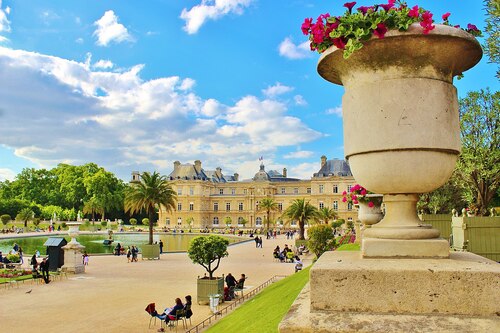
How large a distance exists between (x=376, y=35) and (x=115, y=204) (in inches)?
2889

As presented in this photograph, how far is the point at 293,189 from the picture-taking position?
82938 millimetres

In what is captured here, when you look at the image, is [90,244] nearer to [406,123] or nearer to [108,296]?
[108,296]

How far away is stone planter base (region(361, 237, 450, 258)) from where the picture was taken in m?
3.04

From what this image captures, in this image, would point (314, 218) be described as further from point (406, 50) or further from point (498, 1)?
point (406, 50)

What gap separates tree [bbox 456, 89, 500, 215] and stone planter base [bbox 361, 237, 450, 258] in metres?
15.1

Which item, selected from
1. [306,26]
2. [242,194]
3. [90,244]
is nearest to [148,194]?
[90,244]

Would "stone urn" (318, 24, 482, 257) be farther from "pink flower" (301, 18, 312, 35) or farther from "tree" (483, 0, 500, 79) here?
"tree" (483, 0, 500, 79)

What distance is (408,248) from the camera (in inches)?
121

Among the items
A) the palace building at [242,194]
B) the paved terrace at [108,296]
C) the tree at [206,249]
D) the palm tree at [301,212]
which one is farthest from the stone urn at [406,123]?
the palace building at [242,194]

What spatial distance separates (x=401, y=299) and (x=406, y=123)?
1181 millimetres

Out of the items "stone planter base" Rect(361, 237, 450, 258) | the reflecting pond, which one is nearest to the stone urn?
"stone planter base" Rect(361, 237, 450, 258)

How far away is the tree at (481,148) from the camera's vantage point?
16.6 m

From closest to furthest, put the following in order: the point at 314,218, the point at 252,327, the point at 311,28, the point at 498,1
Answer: the point at 311,28, the point at 252,327, the point at 498,1, the point at 314,218

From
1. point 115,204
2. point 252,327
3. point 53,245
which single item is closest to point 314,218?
point 53,245
